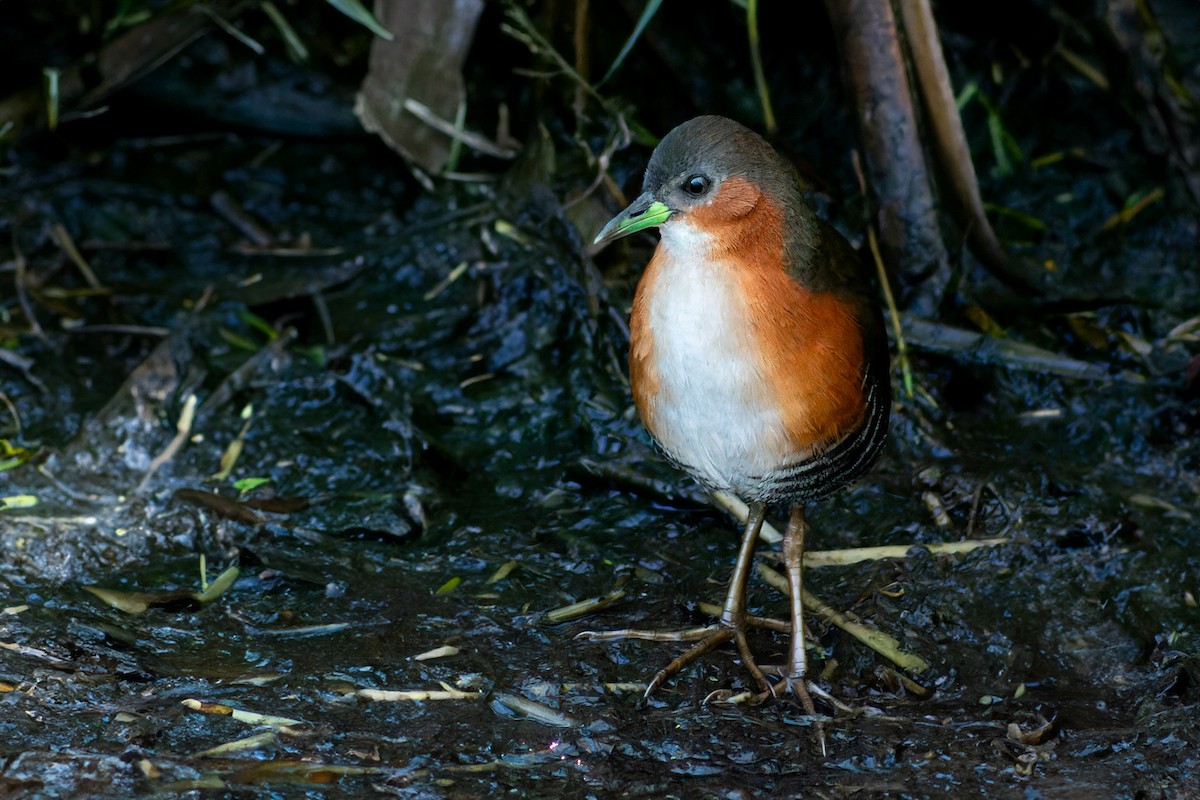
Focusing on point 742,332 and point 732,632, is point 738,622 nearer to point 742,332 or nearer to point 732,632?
point 732,632

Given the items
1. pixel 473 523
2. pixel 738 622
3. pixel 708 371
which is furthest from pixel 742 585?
pixel 473 523

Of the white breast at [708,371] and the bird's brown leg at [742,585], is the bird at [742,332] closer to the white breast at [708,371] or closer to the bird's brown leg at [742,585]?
the white breast at [708,371]

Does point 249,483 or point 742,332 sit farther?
point 249,483

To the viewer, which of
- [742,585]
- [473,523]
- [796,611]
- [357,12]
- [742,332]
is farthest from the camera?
[357,12]

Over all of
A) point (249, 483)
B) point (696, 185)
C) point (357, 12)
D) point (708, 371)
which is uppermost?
point (357, 12)

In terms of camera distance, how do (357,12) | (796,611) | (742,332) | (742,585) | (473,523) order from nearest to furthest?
(742,332) → (796,611) → (742,585) → (473,523) → (357,12)

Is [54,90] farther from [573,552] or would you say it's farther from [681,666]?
[681,666]

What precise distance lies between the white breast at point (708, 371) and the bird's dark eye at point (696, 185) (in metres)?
0.08

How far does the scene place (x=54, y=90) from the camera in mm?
4625

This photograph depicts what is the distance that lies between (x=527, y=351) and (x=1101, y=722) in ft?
7.23

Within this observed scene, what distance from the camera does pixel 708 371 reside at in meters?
3.11

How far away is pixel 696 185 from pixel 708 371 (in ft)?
1.47

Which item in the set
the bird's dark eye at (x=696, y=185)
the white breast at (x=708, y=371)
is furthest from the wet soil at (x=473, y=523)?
the bird's dark eye at (x=696, y=185)

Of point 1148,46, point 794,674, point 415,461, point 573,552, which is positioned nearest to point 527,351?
point 415,461
